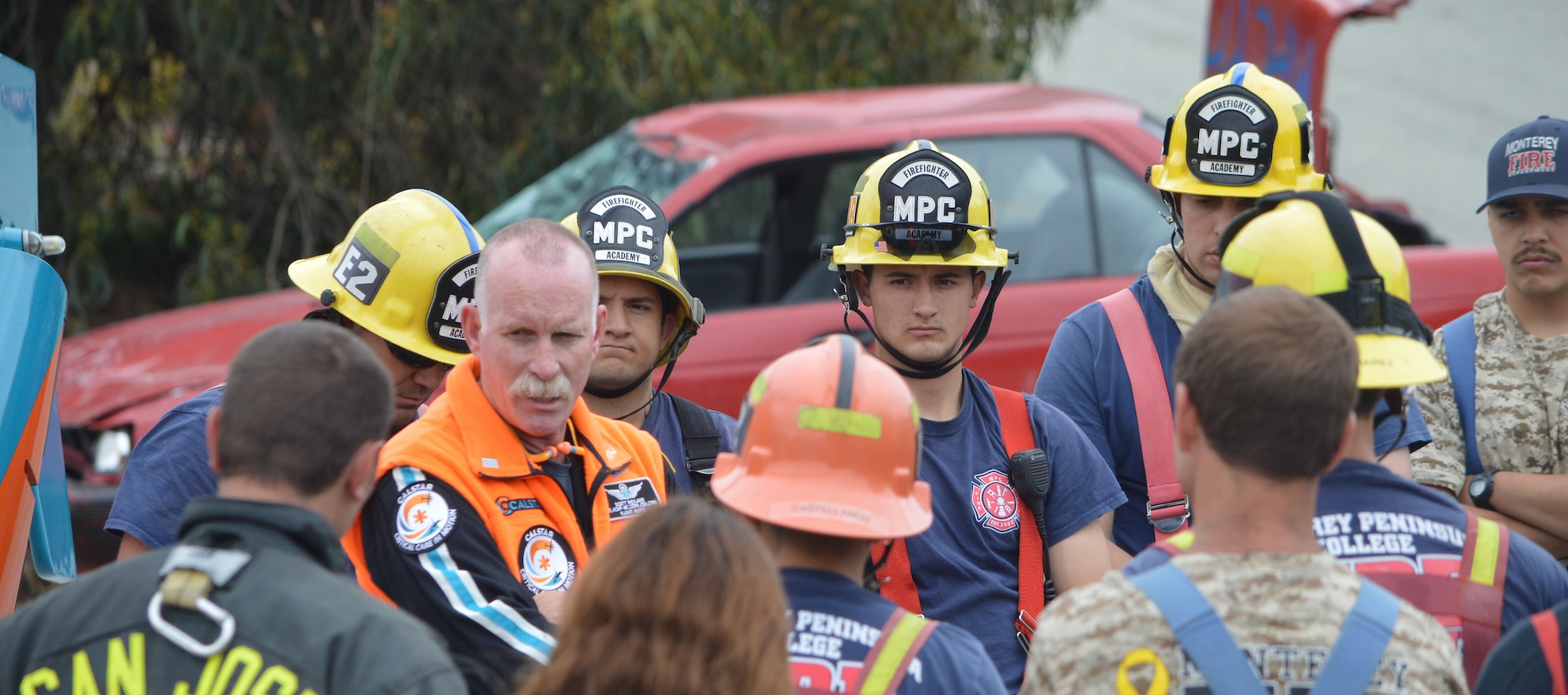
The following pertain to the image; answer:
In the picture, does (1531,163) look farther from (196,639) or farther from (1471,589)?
(196,639)

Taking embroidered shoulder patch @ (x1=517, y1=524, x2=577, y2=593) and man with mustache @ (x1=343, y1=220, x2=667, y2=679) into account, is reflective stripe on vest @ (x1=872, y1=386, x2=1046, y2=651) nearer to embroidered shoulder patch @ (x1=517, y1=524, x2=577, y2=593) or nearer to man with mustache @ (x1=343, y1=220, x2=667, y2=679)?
man with mustache @ (x1=343, y1=220, x2=667, y2=679)

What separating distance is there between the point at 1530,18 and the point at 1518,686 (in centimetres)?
2068

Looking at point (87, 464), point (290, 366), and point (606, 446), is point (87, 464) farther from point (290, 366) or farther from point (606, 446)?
point (290, 366)

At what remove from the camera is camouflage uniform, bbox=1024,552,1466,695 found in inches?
75.7

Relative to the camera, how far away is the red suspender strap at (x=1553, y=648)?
2.00 meters

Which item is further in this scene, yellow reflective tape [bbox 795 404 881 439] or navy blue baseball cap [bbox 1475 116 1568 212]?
navy blue baseball cap [bbox 1475 116 1568 212]

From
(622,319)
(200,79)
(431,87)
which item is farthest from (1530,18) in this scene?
(622,319)

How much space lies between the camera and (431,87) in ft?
30.3

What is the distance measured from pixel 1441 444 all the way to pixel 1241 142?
3.09 feet

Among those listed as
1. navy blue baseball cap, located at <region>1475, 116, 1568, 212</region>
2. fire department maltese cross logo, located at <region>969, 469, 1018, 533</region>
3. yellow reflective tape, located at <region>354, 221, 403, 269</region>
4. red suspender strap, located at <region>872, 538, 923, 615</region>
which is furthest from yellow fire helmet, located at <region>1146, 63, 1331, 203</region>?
yellow reflective tape, located at <region>354, 221, 403, 269</region>

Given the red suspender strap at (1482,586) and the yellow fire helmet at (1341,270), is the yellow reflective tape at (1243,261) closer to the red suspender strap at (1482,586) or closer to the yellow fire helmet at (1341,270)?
the yellow fire helmet at (1341,270)

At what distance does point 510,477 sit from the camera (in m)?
2.70

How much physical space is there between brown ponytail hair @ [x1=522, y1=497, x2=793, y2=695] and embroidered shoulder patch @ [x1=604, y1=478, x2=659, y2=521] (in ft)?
3.10

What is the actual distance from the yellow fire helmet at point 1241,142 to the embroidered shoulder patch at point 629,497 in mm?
1592
